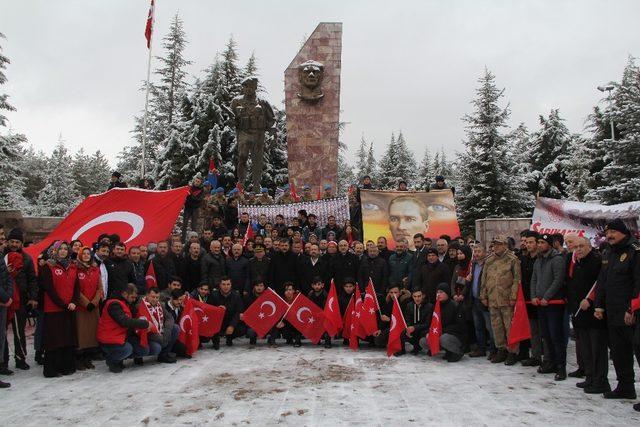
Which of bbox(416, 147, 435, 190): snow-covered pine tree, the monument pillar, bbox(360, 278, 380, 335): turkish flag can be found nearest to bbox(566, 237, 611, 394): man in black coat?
Answer: bbox(360, 278, 380, 335): turkish flag

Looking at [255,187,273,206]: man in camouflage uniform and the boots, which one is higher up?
[255,187,273,206]: man in camouflage uniform

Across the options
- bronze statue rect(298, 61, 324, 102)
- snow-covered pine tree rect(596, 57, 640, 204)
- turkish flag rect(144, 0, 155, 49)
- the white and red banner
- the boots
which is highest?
turkish flag rect(144, 0, 155, 49)

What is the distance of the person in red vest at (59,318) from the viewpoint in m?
6.33

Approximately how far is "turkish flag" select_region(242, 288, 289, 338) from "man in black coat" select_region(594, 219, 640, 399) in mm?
4586

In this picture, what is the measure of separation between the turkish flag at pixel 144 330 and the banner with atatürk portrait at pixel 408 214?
6.07 meters

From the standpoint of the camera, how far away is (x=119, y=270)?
24.3 feet

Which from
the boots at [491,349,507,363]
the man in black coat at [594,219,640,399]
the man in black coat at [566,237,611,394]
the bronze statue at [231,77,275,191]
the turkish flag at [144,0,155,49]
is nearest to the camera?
the man in black coat at [594,219,640,399]

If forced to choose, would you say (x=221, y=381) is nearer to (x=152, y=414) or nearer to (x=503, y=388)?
(x=152, y=414)

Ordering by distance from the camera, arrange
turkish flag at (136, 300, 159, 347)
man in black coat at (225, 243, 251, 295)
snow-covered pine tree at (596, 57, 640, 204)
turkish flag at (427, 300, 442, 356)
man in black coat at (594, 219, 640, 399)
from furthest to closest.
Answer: snow-covered pine tree at (596, 57, 640, 204) < man in black coat at (225, 243, 251, 295) < turkish flag at (427, 300, 442, 356) < turkish flag at (136, 300, 159, 347) < man in black coat at (594, 219, 640, 399)

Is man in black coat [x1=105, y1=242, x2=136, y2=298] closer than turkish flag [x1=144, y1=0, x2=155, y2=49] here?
Yes

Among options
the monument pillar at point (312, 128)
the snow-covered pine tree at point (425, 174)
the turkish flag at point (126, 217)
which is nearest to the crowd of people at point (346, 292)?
the turkish flag at point (126, 217)

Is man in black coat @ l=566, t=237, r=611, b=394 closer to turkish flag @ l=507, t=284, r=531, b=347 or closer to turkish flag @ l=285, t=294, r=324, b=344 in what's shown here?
turkish flag @ l=507, t=284, r=531, b=347

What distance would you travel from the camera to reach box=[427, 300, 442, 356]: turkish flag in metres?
7.32

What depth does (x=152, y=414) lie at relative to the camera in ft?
15.3
